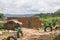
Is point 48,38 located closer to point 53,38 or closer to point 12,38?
point 53,38

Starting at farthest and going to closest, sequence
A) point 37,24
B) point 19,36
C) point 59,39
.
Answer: point 37,24 < point 19,36 < point 59,39

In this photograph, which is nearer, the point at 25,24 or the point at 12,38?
the point at 12,38

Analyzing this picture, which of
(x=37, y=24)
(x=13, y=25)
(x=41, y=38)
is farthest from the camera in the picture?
(x=37, y=24)

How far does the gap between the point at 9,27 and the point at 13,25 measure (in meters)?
0.94

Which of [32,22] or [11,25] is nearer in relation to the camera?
[11,25]

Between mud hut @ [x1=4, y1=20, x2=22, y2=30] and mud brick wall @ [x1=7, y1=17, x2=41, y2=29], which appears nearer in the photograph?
mud hut @ [x1=4, y1=20, x2=22, y2=30]

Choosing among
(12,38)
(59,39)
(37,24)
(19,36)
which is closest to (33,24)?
(37,24)

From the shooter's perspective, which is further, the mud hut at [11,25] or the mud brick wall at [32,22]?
the mud brick wall at [32,22]

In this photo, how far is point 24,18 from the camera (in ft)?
141

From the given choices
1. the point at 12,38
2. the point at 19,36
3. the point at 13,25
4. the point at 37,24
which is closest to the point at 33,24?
the point at 37,24

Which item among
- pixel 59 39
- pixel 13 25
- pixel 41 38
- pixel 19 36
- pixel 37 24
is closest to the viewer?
pixel 59 39

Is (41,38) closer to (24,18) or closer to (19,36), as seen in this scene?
(19,36)

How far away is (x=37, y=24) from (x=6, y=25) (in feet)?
23.2

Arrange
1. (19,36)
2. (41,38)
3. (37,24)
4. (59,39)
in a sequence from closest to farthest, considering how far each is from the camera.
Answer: (59,39)
(41,38)
(19,36)
(37,24)
